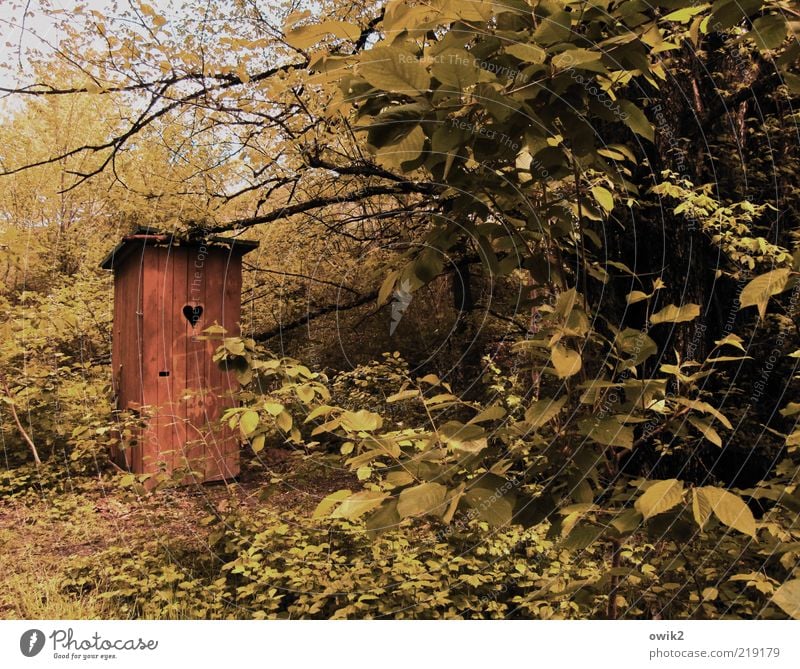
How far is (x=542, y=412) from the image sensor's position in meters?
1.07

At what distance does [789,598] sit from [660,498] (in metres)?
0.39

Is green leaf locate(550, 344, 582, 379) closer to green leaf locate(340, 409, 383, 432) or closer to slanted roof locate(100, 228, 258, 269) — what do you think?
green leaf locate(340, 409, 383, 432)

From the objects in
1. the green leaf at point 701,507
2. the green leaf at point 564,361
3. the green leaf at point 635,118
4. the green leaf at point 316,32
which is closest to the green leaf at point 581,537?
the green leaf at point 701,507

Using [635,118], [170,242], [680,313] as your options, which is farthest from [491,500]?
[170,242]

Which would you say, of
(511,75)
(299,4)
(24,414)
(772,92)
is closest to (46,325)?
(24,414)

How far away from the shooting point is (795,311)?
8.96 feet

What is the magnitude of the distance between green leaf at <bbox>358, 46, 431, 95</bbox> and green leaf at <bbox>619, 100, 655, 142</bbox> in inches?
16.2

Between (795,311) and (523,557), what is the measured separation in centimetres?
179

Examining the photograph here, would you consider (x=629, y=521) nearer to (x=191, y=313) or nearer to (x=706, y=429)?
(x=706, y=429)

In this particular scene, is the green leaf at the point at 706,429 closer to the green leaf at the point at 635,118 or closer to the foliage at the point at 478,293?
the foliage at the point at 478,293

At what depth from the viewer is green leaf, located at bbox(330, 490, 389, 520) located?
916 mm

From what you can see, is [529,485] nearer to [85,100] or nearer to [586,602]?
[586,602]

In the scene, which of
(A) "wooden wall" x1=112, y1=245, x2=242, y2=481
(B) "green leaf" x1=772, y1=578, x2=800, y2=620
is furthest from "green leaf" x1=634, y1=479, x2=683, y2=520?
(A) "wooden wall" x1=112, y1=245, x2=242, y2=481

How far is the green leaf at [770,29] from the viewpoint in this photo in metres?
1.03
